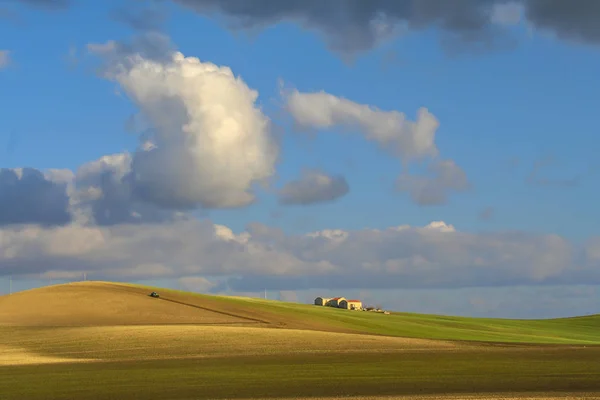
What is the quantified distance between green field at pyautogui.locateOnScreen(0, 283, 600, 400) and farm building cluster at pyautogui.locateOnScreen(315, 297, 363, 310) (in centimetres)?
4572

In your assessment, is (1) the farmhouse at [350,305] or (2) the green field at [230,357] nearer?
(2) the green field at [230,357]

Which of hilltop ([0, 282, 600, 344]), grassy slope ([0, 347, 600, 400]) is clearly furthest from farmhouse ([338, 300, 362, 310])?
grassy slope ([0, 347, 600, 400])

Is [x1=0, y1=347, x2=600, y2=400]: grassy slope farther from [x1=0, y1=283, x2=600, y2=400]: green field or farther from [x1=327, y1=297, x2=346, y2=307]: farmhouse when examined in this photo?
[x1=327, y1=297, x2=346, y2=307]: farmhouse

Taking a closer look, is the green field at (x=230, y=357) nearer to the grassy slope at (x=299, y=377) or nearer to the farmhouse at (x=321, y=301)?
the grassy slope at (x=299, y=377)

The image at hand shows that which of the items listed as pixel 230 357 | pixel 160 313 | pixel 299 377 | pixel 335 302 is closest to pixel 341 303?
pixel 335 302

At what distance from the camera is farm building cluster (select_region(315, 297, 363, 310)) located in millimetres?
158625

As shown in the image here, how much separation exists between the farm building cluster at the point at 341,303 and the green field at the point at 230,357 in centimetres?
4572

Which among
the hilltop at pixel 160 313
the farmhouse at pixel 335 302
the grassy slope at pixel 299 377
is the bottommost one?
the grassy slope at pixel 299 377

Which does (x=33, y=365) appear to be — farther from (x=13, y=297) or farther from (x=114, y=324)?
(x=13, y=297)

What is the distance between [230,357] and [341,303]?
100295 millimetres

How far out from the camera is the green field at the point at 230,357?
4103 centimetres

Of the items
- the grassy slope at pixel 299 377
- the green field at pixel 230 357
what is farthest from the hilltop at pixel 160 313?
the grassy slope at pixel 299 377

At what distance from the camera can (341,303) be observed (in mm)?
159000

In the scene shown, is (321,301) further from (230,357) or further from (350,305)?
(230,357)
